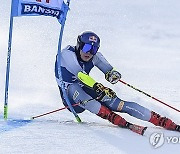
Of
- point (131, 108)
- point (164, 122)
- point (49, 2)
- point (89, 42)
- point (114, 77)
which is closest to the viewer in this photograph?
point (164, 122)

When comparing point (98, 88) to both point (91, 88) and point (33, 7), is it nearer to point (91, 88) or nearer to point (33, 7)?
point (91, 88)

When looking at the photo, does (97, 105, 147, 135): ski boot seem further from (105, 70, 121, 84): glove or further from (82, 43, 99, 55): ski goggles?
(82, 43, 99, 55): ski goggles

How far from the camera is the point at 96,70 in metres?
9.11

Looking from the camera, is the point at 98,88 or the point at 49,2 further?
the point at 49,2

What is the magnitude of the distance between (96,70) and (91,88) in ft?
11.6

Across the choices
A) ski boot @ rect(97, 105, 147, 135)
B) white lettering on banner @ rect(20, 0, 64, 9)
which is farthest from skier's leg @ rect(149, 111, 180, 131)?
white lettering on banner @ rect(20, 0, 64, 9)

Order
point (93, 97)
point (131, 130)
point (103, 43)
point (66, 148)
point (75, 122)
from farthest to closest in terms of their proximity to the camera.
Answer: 1. point (103, 43)
2. point (93, 97)
3. point (75, 122)
4. point (131, 130)
5. point (66, 148)

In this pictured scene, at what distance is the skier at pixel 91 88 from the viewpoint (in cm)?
525

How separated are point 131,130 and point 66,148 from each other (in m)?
1.09

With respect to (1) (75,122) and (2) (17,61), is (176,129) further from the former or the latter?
(2) (17,61)

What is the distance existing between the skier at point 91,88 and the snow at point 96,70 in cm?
16

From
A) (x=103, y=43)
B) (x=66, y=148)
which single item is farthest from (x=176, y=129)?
(x=103, y=43)

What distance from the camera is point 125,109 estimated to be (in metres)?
5.49

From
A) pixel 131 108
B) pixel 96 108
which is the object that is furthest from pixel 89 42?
pixel 131 108
